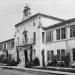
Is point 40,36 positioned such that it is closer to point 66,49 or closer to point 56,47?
point 56,47

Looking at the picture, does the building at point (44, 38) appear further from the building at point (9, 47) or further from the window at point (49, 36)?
the building at point (9, 47)

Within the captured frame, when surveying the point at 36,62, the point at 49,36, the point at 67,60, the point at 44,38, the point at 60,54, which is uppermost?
the point at 49,36

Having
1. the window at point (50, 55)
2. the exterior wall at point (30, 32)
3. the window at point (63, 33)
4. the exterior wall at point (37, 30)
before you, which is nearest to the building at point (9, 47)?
the exterior wall at point (30, 32)

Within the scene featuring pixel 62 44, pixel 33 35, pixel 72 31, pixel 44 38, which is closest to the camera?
pixel 72 31

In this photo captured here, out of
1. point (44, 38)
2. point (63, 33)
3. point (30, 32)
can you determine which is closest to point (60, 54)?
point (63, 33)

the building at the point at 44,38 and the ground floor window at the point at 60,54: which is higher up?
the building at the point at 44,38

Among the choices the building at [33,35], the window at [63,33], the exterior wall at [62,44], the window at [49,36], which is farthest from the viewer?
the building at [33,35]

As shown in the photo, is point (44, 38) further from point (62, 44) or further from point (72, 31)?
point (72, 31)

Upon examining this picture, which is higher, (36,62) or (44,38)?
(44,38)

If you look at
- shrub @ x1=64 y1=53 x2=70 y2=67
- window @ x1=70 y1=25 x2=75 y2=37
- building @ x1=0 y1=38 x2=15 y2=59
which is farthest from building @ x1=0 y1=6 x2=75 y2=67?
building @ x1=0 y1=38 x2=15 y2=59

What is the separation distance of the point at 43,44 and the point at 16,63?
29.9ft

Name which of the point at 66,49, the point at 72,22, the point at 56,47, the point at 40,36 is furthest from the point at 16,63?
the point at 72,22

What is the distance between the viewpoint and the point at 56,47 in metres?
28.1

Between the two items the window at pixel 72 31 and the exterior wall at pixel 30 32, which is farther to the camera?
the exterior wall at pixel 30 32
